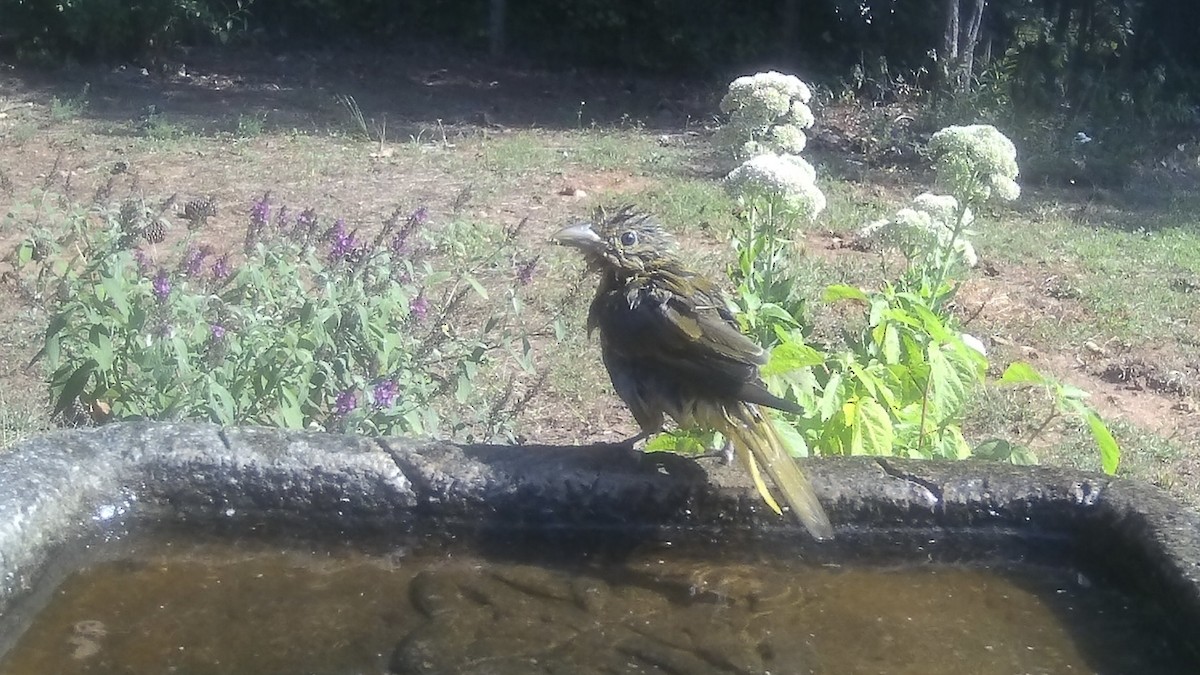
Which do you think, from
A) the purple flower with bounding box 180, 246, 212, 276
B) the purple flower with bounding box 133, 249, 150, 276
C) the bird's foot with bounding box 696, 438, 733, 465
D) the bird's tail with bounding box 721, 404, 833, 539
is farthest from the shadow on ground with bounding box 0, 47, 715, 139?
the bird's tail with bounding box 721, 404, 833, 539

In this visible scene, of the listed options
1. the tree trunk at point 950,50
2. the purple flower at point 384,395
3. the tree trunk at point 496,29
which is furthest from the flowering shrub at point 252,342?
the tree trunk at point 496,29

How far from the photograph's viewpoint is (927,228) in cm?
427

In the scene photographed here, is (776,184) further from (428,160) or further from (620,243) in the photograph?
(428,160)

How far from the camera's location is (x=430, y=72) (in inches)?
591

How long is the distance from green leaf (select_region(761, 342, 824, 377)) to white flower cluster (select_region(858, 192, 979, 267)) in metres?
0.81

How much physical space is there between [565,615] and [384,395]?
1159 mm

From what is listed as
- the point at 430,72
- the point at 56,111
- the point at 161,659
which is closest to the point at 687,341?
the point at 161,659

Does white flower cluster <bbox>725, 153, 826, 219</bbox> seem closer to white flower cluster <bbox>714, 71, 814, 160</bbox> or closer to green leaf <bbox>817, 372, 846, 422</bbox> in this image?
white flower cluster <bbox>714, 71, 814, 160</bbox>

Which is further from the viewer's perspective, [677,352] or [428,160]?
[428,160]

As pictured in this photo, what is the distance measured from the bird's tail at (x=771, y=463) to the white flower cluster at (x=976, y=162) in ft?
3.78

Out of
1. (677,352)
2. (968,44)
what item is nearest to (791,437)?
(677,352)

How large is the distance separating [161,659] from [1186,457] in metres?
4.26

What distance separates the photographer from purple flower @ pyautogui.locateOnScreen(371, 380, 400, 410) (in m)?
3.90

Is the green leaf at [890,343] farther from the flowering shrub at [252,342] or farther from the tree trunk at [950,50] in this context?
the tree trunk at [950,50]
